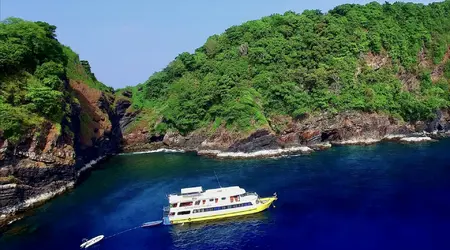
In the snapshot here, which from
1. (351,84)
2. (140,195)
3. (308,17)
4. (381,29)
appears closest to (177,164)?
(140,195)

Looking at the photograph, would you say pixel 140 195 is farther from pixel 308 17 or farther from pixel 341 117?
pixel 308 17

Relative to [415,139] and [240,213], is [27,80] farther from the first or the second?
[415,139]

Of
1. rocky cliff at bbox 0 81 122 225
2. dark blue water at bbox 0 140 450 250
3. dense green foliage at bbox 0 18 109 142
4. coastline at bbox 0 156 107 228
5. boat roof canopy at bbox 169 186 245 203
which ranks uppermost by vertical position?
dense green foliage at bbox 0 18 109 142

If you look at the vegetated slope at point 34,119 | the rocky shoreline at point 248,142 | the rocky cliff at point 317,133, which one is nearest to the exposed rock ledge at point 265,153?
the rocky shoreline at point 248,142

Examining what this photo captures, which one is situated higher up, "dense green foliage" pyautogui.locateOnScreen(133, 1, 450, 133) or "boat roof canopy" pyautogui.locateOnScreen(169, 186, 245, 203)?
"dense green foliage" pyautogui.locateOnScreen(133, 1, 450, 133)

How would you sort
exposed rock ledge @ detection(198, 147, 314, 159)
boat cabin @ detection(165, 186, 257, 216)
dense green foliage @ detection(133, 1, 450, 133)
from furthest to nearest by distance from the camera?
dense green foliage @ detection(133, 1, 450, 133) → exposed rock ledge @ detection(198, 147, 314, 159) → boat cabin @ detection(165, 186, 257, 216)

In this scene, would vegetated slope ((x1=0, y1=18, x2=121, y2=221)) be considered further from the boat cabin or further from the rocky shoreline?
the boat cabin

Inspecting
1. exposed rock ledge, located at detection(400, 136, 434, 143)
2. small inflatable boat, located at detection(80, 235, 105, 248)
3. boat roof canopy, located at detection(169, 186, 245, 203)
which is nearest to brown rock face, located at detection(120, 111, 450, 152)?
exposed rock ledge, located at detection(400, 136, 434, 143)

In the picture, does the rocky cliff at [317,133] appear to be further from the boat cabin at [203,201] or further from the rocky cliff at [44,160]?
the boat cabin at [203,201]
